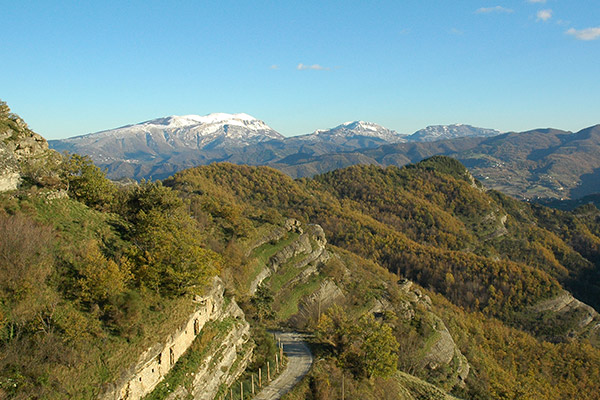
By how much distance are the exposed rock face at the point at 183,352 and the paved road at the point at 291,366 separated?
267 centimetres

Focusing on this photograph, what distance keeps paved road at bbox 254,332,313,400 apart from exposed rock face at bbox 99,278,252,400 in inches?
105

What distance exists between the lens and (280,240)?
54906 millimetres

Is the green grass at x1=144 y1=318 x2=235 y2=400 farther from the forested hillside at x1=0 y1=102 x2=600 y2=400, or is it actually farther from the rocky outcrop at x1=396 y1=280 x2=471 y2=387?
the rocky outcrop at x1=396 y1=280 x2=471 y2=387

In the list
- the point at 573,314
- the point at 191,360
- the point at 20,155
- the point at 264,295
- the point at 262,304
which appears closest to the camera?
the point at 191,360

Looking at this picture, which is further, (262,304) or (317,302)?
(317,302)

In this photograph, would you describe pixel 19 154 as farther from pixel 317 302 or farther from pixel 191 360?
pixel 317 302

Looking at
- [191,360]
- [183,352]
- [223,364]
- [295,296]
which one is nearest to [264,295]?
[295,296]

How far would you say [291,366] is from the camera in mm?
29531

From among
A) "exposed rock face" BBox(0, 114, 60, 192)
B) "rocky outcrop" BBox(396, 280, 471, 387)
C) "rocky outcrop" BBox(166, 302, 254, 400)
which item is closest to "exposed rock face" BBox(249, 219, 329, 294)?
"rocky outcrop" BBox(396, 280, 471, 387)

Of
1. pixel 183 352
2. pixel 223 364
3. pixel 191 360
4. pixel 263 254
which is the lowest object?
pixel 263 254

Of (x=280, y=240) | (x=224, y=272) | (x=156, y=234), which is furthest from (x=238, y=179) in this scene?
(x=156, y=234)

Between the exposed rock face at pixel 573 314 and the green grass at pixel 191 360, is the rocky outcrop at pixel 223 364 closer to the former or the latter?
the green grass at pixel 191 360

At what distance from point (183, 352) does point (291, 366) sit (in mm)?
9388

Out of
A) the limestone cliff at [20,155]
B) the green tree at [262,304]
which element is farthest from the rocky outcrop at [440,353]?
the limestone cliff at [20,155]
